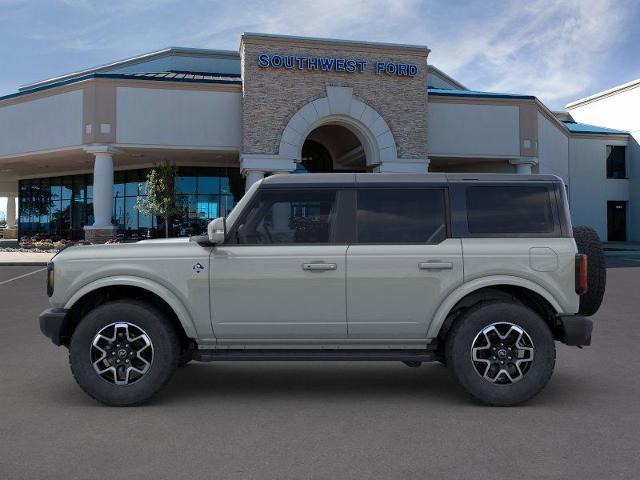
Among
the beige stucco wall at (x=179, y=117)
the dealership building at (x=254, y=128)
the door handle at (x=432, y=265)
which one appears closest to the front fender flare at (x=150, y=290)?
the door handle at (x=432, y=265)

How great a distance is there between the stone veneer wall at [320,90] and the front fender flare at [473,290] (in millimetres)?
22760

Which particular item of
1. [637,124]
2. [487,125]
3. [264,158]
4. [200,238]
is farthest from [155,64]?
[200,238]

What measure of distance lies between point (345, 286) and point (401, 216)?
32.2 inches

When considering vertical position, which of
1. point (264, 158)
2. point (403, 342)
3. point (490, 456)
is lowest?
point (490, 456)

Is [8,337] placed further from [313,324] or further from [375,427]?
[375,427]

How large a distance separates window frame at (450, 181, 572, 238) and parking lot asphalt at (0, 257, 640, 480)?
1.48 metres

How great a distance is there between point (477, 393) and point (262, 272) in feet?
6.87

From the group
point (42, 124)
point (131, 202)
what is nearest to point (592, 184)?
point (131, 202)

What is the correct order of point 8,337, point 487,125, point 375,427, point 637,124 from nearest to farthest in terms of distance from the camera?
point 375,427 → point 8,337 → point 487,125 → point 637,124

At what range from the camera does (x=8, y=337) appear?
27.6 ft

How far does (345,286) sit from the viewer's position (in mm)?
5121

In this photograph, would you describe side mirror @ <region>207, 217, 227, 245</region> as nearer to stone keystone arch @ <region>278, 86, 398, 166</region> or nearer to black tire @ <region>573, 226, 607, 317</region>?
black tire @ <region>573, 226, 607, 317</region>

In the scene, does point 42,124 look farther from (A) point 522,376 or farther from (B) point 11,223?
(B) point 11,223

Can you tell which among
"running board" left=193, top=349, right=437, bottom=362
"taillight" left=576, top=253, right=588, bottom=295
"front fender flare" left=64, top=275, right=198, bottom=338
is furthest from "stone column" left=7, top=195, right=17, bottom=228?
"taillight" left=576, top=253, right=588, bottom=295
